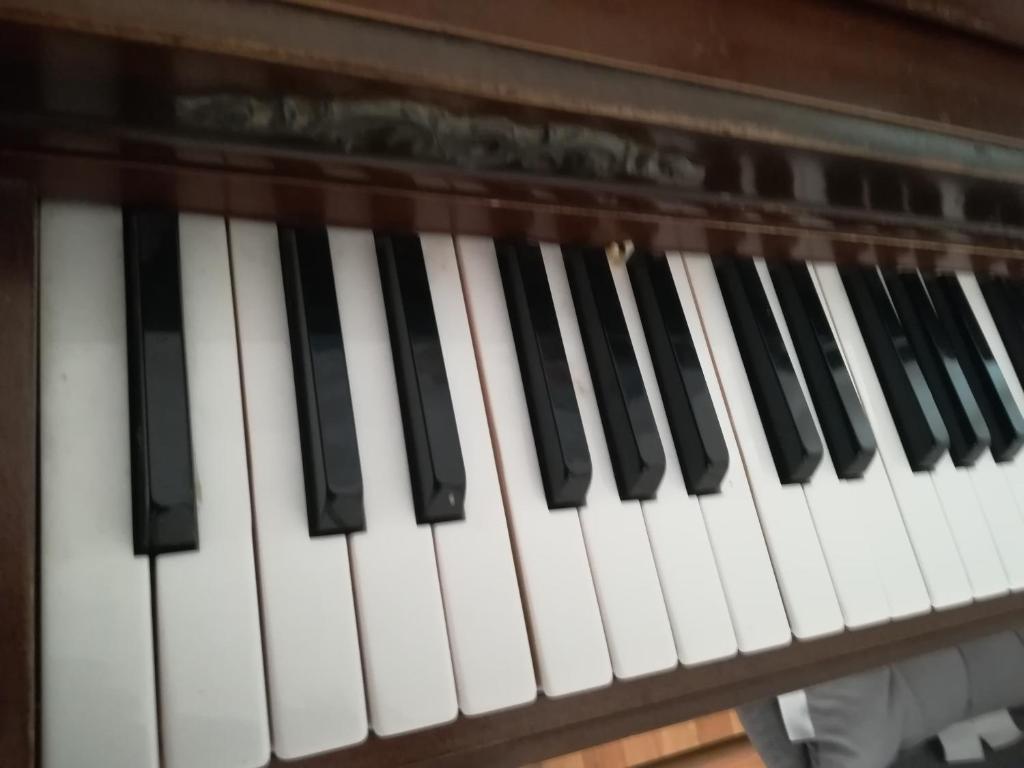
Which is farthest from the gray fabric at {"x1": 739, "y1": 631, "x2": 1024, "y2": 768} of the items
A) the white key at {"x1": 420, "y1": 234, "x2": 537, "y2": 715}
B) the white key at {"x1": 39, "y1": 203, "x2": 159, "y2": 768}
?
the white key at {"x1": 39, "y1": 203, "x2": 159, "y2": 768}

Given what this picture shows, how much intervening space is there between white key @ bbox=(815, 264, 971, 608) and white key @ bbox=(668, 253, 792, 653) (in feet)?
0.64

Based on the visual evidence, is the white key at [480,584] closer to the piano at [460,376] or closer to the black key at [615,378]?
the piano at [460,376]

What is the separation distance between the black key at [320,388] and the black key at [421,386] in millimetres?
51

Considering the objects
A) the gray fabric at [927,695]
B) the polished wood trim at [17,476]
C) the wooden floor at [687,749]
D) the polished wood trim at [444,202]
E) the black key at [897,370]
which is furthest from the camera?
the wooden floor at [687,749]

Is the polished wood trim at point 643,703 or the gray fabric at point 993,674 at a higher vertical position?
the polished wood trim at point 643,703

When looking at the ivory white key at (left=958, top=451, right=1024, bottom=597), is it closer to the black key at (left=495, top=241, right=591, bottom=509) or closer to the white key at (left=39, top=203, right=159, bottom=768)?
the black key at (left=495, top=241, right=591, bottom=509)

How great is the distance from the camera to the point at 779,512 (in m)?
0.83

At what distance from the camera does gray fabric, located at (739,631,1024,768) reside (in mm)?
1188

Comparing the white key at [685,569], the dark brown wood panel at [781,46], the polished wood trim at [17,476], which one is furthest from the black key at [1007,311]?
the polished wood trim at [17,476]

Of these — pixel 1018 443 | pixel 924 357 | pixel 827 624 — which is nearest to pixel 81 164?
pixel 827 624

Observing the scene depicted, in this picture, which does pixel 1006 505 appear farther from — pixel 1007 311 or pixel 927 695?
pixel 927 695

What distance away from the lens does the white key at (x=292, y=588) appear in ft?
1.92

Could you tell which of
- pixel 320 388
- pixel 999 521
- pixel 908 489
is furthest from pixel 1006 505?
pixel 320 388

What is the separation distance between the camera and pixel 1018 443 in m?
1.02
